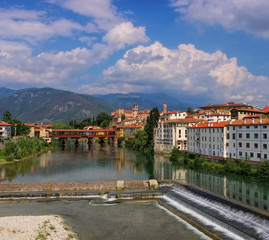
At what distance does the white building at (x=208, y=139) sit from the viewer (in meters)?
57.5

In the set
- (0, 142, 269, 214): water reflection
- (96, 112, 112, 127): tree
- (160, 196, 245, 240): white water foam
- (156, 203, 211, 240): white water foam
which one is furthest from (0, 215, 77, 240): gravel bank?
(96, 112, 112, 127): tree

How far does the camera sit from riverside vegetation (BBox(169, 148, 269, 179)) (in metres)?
43.8

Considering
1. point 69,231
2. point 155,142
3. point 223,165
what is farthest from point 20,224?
point 155,142

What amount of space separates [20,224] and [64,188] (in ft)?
47.3

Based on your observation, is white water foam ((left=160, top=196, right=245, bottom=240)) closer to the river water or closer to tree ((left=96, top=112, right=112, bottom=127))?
the river water

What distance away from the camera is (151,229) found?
2452 cm

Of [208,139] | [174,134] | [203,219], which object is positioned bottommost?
[203,219]

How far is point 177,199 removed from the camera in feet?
105

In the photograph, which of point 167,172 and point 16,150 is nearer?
point 167,172

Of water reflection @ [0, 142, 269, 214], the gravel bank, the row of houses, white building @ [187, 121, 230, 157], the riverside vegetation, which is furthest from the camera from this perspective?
white building @ [187, 121, 230, 157]

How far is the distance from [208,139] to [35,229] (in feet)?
155

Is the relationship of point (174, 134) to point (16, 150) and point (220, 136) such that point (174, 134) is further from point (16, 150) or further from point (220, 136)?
point (16, 150)

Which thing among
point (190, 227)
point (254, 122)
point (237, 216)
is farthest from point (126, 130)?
point (190, 227)

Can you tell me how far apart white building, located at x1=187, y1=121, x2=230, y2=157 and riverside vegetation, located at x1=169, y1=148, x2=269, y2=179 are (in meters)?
2.65
